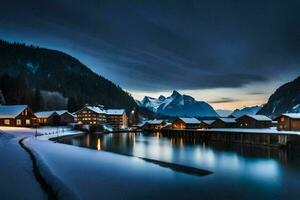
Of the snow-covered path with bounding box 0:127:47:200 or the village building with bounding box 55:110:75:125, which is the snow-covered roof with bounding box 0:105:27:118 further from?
the snow-covered path with bounding box 0:127:47:200

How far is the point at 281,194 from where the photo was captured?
24.4 metres

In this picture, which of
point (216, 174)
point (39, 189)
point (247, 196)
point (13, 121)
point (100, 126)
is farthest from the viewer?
point (100, 126)

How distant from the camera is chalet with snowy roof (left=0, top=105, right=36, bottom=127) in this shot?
92625 mm

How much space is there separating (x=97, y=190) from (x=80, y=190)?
1236 millimetres

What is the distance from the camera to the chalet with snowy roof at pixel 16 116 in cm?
9262

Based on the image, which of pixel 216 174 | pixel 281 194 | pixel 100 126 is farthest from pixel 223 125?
pixel 281 194

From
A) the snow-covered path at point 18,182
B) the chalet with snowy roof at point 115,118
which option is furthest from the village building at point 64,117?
the snow-covered path at point 18,182

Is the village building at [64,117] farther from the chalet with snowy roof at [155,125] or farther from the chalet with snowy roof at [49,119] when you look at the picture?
the chalet with snowy roof at [155,125]

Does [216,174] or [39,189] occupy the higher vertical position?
[39,189]

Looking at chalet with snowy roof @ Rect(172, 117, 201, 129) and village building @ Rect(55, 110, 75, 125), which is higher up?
village building @ Rect(55, 110, 75, 125)

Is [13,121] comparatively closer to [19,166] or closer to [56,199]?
[19,166]

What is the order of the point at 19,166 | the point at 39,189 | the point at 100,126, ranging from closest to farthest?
the point at 39,189
the point at 19,166
the point at 100,126

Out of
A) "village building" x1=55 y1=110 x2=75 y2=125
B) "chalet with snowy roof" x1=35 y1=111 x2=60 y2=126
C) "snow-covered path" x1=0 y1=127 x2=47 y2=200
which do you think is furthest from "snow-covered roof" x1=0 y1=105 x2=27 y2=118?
"snow-covered path" x1=0 y1=127 x2=47 y2=200

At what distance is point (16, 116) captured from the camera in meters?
92.8
